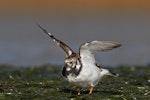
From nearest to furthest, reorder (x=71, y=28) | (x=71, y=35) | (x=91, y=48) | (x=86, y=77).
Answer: (x=86, y=77)
(x=91, y=48)
(x=71, y=35)
(x=71, y=28)

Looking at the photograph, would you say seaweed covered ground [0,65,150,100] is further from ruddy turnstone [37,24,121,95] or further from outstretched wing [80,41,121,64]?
outstretched wing [80,41,121,64]

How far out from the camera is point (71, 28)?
139ft

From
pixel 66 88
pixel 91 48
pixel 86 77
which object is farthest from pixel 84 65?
pixel 66 88

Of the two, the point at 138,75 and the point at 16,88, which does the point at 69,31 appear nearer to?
the point at 138,75

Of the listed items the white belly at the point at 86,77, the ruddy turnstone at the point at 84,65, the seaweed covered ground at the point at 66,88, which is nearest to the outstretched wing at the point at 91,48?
the ruddy turnstone at the point at 84,65

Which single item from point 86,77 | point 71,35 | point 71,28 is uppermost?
point 71,28

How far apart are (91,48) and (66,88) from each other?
3.00m

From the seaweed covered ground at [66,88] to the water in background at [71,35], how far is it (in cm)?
660

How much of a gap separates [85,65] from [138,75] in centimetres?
760

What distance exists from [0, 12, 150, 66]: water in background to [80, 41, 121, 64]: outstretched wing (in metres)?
14.3

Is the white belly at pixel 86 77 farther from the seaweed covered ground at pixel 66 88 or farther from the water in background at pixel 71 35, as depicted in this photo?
the water in background at pixel 71 35

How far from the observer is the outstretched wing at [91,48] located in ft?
53.6

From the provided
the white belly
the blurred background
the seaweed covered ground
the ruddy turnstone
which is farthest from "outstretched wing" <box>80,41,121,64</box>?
the blurred background

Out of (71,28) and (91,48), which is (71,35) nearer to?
(71,28)
